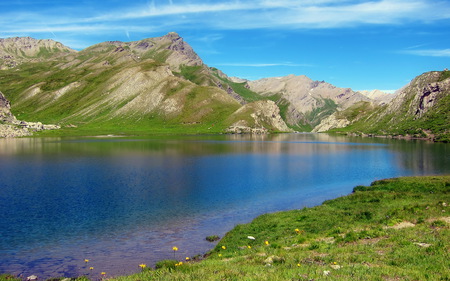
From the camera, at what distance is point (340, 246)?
87.2ft

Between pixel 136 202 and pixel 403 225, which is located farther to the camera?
pixel 136 202

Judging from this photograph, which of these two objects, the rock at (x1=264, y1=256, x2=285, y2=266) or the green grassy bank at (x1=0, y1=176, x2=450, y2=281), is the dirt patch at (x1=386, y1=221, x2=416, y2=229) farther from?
the rock at (x1=264, y1=256, x2=285, y2=266)

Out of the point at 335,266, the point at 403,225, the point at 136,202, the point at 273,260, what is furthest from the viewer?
the point at 136,202

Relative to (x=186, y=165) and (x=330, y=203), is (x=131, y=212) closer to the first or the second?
(x=330, y=203)

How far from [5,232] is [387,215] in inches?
1635

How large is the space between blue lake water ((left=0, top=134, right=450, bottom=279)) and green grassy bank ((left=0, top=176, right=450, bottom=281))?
229 inches

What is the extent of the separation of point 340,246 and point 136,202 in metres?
35.9

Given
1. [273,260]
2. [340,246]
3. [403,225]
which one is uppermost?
[273,260]

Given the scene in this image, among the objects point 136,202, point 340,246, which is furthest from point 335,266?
point 136,202

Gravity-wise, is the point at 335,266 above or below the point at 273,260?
above

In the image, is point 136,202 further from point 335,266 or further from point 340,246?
point 335,266

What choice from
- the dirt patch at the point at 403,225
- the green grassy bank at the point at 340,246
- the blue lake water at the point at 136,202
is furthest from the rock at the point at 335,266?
the blue lake water at the point at 136,202

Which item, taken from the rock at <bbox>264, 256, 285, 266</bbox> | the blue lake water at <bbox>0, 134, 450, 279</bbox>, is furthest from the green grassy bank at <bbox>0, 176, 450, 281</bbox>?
the blue lake water at <bbox>0, 134, 450, 279</bbox>

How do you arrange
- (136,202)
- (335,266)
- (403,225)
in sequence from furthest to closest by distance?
(136,202), (403,225), (335,266)
